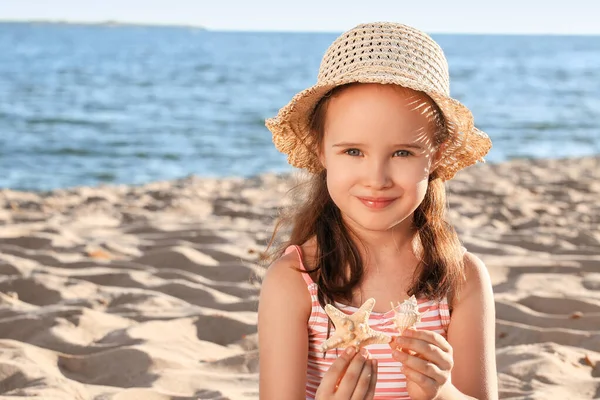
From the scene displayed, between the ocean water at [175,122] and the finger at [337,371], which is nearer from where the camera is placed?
the finger at [337,371]

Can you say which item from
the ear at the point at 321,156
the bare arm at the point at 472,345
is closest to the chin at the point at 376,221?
the ear at the point at 321,156

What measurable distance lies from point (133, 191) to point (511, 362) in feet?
16.9

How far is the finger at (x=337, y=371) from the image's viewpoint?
2067mm

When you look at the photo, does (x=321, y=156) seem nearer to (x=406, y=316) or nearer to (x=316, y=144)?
(x=316, y=144)

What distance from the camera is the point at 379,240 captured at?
8.28 feet

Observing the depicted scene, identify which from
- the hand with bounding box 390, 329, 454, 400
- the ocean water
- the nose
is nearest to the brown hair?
the nose

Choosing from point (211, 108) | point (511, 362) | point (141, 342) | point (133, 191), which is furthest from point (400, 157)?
point (211, 108)

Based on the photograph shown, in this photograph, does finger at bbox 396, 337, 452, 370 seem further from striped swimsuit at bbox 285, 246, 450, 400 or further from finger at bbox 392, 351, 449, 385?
striped swimsuit at bbox 285, 246, 450, 400

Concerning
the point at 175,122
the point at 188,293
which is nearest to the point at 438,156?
the point at 188,293

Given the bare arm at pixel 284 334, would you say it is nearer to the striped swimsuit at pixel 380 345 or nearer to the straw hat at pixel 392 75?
the striped swimsuit at pixel 380 345

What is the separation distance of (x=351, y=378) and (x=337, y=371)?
5 centimetres

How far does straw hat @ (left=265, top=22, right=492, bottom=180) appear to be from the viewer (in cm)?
226

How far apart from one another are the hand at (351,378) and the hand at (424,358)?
8 centimetres

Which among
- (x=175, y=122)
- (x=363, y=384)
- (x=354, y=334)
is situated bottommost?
(x=363, y=384)
